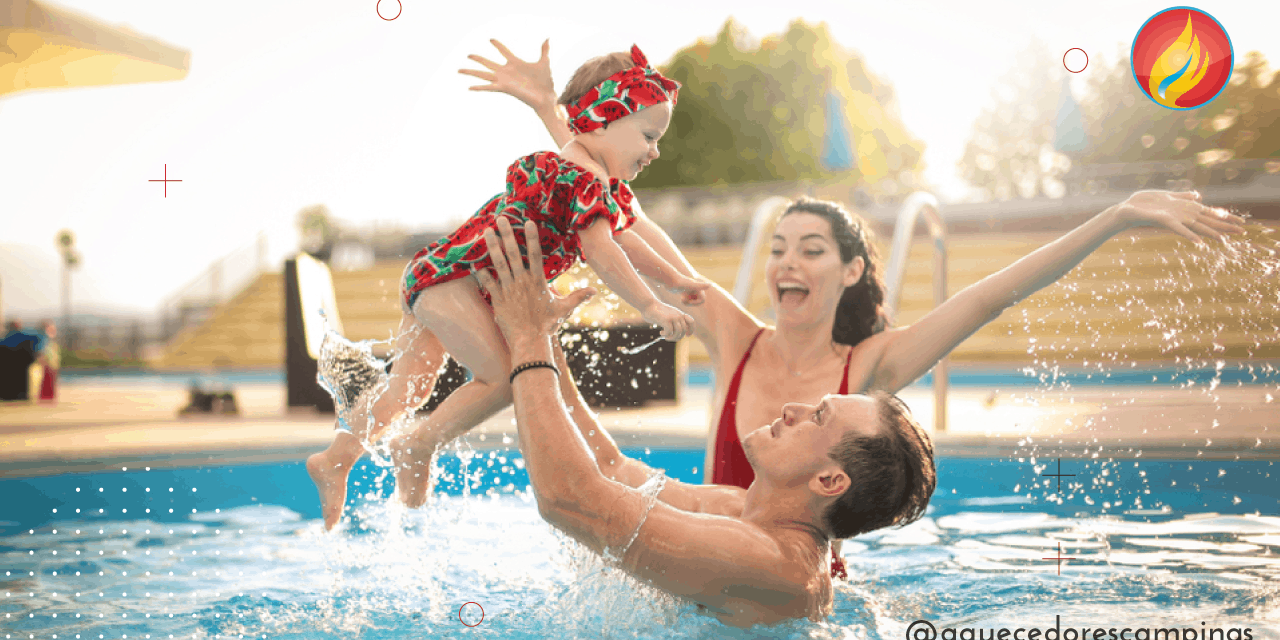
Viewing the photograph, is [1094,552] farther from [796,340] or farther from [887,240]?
[887,240]

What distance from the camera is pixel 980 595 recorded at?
3492 millimetres

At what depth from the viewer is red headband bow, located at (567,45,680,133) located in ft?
8.13

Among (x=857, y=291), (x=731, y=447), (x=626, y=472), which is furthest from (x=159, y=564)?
(x=857, y=291)

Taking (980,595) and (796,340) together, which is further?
(980,595)

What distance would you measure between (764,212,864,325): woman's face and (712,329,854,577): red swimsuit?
217mm

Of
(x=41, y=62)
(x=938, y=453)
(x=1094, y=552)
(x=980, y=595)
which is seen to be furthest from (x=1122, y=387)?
(x=41, y=62)

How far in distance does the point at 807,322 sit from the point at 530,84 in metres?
1.23

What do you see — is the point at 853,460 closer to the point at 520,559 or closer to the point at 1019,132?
the point at 520,559

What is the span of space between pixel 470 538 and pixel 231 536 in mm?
1261

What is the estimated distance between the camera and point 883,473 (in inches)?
89.7

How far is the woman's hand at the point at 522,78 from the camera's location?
10.0ft

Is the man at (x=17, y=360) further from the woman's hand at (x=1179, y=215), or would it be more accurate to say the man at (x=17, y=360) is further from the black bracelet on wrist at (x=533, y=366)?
the woman's hand at (x=1179, y=215)

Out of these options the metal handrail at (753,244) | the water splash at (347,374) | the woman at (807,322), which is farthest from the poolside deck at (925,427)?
the water splash at (347,374)

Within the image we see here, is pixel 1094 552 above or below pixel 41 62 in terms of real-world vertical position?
below
